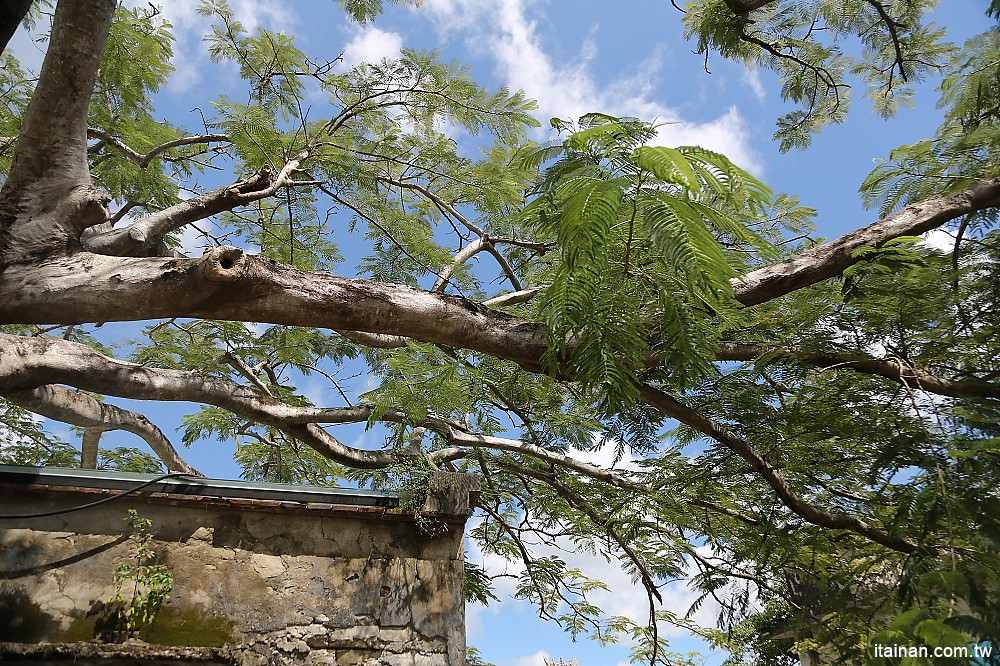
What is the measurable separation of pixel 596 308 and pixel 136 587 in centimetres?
341

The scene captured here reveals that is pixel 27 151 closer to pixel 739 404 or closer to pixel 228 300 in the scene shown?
pixel 228 300

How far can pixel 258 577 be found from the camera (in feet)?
14.7

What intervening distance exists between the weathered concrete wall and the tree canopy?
667mm

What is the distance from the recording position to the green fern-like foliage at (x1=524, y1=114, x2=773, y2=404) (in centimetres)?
230

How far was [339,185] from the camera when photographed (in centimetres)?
Result: 702

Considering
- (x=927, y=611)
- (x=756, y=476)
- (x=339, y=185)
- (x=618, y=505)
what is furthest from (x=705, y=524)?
(x=339, y=185)

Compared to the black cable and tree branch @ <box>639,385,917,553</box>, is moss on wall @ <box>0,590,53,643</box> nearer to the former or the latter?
the black cable

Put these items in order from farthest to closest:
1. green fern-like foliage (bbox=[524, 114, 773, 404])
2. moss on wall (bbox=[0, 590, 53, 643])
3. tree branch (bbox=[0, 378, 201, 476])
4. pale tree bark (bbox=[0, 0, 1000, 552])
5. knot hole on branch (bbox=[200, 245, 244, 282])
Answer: tree branch (bbox=[0, 378, 201, 476]) → moss on wall (bbox=[0, 590, 53, 643]) → pale tree bark (bbox=[0, 0, 1000, 552]) → knot hole on branch (bbox=[200, 245, 244, 282]) → green fern-like foliage (bbox=[524, 114, 773, 404])

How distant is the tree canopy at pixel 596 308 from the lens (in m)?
2.67

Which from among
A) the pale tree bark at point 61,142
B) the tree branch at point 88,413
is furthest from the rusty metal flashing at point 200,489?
the pale tree bark at point 61,142

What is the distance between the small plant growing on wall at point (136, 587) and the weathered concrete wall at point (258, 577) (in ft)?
0.16

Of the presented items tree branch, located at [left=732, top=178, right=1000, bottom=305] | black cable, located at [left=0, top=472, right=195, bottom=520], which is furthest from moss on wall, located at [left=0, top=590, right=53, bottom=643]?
tree branch, located at [left=732, top=178, right=1000, bottom=305]

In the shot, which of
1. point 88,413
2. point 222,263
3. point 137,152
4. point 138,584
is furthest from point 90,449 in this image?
point 222,263

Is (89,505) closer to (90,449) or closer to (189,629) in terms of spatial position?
(189,629)
